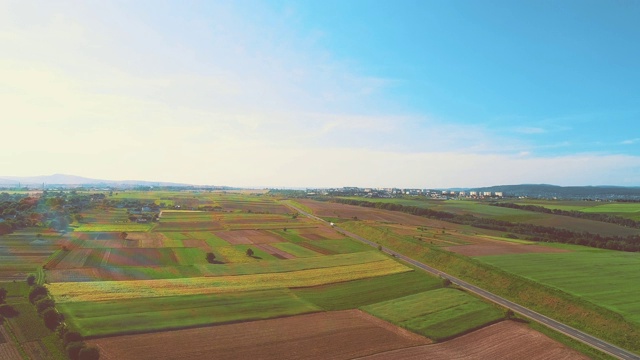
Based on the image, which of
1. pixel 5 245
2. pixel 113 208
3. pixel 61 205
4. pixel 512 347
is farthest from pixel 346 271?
pixel 61 205

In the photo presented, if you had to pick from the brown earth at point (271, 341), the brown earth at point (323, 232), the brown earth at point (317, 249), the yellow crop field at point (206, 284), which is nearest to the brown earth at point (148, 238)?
the yellow crop field at point (206, 284)

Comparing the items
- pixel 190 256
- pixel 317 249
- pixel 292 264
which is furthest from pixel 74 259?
pixel 317 249

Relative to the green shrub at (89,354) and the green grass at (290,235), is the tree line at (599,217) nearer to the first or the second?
the green grass at (290,235)

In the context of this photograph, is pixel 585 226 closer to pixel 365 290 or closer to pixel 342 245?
pixel 342 245

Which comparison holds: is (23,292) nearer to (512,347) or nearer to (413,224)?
(512,347)

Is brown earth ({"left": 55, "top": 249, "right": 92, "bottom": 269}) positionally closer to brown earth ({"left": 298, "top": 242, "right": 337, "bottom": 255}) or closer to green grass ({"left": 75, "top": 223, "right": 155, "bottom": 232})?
green grass ({"left": 75, "top": 223, "right": 155, "bottom": 232})
